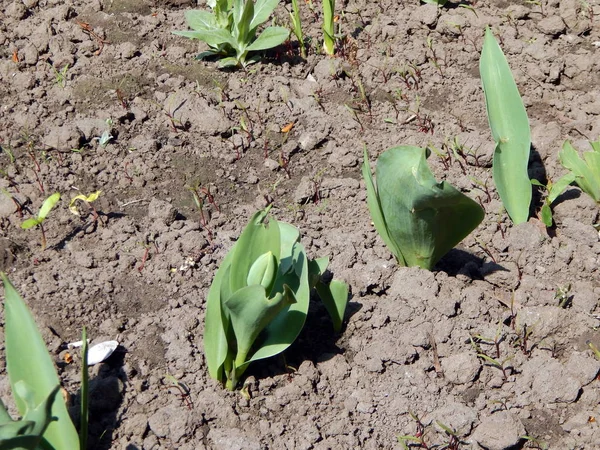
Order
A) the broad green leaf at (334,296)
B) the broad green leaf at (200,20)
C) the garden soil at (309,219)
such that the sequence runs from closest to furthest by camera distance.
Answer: the garden soil at (309,219), the broad green leaf at (334,296), the broad green leaf at (200,20)

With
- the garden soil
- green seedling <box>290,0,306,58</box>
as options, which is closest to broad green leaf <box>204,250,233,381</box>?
the garden soil

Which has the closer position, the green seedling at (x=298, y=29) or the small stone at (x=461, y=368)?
the small stone at (x=461, y=368)

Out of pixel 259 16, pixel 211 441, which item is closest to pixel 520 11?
pixel 259 16

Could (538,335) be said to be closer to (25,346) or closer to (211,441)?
(211,441)

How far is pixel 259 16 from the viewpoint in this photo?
3352mm

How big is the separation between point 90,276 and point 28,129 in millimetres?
886

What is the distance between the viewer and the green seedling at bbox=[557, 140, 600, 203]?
264 centimetres

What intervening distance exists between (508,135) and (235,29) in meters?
1.32

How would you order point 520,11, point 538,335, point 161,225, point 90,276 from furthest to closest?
point 520,11
point 161,225
point 90,276
point 538,335

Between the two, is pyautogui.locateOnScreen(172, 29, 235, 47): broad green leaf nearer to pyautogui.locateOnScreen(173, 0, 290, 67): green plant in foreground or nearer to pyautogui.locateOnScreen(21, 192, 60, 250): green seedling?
pyautogui.locateOnScreen(173, 0, 290, 67): green plant in foreground

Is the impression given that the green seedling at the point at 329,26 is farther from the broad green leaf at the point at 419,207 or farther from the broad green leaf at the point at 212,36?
the broad green leaf at the point at 419,207

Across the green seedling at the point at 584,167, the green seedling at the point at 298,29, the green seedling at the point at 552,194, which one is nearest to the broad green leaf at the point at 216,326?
the green seedling at the point at 552,194

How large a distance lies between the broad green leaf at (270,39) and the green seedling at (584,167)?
1.26 m

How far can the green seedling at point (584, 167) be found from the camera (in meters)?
2.64
